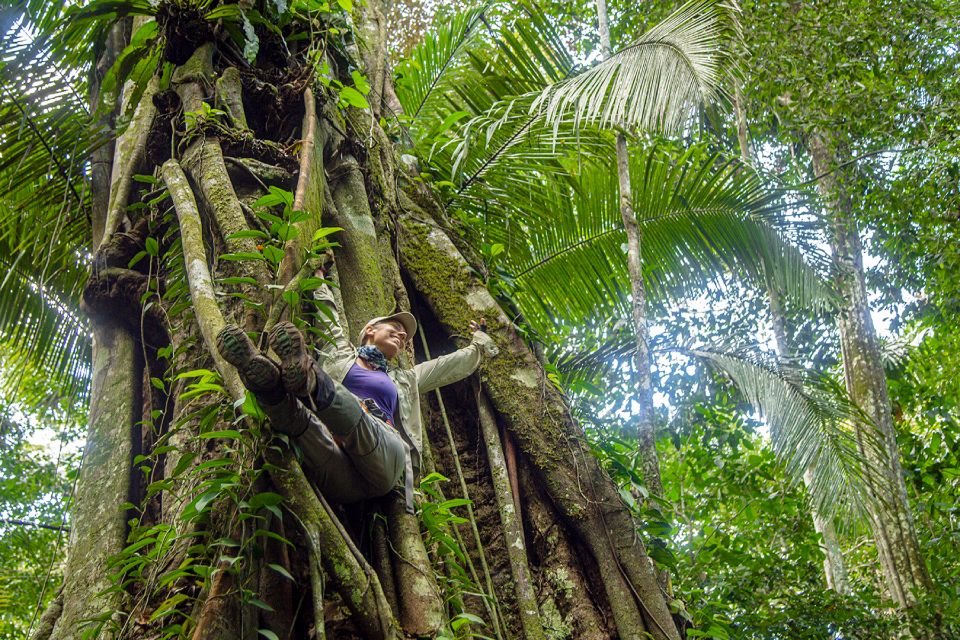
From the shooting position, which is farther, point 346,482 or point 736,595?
point 736,595

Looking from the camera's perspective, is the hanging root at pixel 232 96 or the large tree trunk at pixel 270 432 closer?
the large tree trunk at pixel 270 432

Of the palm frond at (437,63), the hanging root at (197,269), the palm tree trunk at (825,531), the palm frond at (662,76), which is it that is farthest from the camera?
the palm frond at (437,63)

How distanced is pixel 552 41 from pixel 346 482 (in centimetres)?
391

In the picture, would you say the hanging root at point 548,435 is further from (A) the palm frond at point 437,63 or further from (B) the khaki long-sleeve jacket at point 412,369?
(A) the palm frond at point 437,63

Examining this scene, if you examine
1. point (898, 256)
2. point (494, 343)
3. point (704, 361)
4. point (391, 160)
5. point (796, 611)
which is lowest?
point (796, 611)

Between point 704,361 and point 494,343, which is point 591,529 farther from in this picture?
point 704,361

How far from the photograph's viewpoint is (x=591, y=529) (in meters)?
3.51

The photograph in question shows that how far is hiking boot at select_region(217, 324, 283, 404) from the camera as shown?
2115mm

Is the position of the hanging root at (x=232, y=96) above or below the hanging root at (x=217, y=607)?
above

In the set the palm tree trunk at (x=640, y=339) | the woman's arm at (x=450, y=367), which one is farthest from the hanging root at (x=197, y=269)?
the palm tree trunk at (x=640, y=339)

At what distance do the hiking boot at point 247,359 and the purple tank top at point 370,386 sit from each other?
0.99 meters

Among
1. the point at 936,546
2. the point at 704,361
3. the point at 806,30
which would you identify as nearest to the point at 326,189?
the point at 704,361

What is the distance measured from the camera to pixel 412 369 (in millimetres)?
3576

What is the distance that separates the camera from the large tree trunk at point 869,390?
18.0 ft
